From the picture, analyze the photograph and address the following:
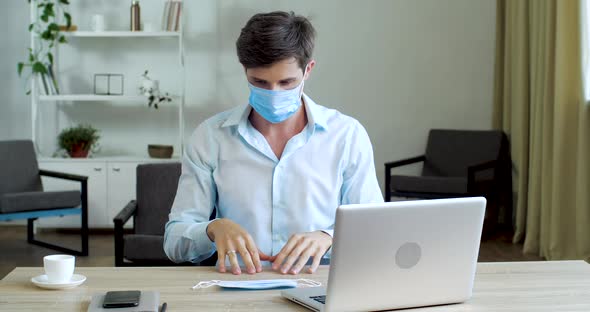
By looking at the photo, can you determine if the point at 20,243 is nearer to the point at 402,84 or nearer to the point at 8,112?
the point at 8,112

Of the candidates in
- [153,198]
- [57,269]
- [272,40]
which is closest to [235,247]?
[57,269]

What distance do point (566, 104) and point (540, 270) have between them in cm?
308

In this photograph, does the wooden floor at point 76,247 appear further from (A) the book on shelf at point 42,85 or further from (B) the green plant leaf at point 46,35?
(B) the green plant leaf at point 46,35

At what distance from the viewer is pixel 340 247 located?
1597 millimetres

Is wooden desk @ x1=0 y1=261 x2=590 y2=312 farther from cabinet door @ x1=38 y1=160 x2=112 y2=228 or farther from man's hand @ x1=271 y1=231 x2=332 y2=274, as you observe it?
cabinet door @ x1=38 y1=160 x2=112 y2=228

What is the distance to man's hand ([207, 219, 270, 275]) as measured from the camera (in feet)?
6.54

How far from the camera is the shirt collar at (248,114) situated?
91.1 inches

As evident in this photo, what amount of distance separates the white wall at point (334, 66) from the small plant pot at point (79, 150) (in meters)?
0.36

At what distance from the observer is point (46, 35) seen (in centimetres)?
593

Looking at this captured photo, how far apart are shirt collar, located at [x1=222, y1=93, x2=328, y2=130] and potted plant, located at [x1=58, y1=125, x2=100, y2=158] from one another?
13.1 ft

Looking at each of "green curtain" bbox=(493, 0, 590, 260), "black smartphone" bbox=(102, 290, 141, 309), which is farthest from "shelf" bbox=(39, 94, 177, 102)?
"black smartphone" bbox=(102, 290, 141, 309)

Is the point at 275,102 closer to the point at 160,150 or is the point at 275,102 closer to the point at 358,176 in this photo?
the point at 358,176

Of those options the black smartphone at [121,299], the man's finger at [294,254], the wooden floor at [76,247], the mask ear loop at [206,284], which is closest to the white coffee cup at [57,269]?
the black smartphone at [121,299]

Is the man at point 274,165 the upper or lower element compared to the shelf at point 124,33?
A: lower
